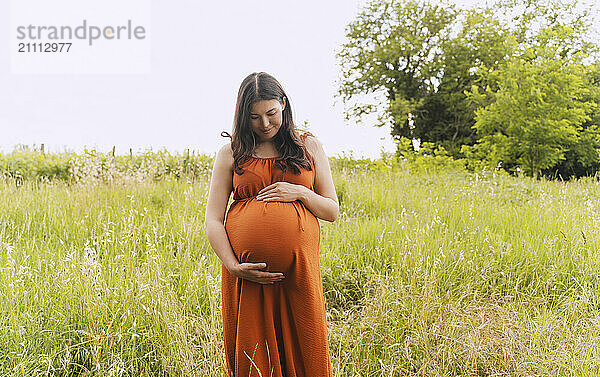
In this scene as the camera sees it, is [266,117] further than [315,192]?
No

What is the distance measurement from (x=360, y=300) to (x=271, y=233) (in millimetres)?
1978

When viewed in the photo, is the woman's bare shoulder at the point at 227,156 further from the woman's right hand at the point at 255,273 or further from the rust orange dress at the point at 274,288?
the woman's right hand at the point at 255,273

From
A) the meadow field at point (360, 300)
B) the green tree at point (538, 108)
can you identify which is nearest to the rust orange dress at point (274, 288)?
the meadow field at point (360, 300)

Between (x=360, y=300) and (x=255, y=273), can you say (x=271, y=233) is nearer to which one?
(x=255, y=273)

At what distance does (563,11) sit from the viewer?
2269 centimetres

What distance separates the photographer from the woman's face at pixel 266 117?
2.12 m

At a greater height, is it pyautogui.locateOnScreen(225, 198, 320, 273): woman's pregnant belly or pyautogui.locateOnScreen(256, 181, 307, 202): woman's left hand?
pyautogui.locateOnScreen(256, 181, 307, 202): woman's left hand

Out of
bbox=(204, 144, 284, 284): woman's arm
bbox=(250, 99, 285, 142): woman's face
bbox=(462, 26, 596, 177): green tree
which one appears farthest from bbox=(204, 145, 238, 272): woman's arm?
bbox=(462, 26, 596, 177): green tree

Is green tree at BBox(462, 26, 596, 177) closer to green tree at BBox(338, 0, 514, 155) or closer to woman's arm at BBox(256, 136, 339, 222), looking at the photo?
green tree at BBox(338, 0, 514, 155)

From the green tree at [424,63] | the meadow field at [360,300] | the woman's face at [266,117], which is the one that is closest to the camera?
the woman's face at [266,117]

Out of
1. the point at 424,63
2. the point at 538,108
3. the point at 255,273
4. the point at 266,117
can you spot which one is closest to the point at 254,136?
the point at 266,117

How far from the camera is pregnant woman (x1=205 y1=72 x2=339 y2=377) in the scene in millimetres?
2152

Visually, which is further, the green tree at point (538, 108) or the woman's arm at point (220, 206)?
the green tree at point (538, 108)

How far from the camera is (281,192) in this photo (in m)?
2.17
